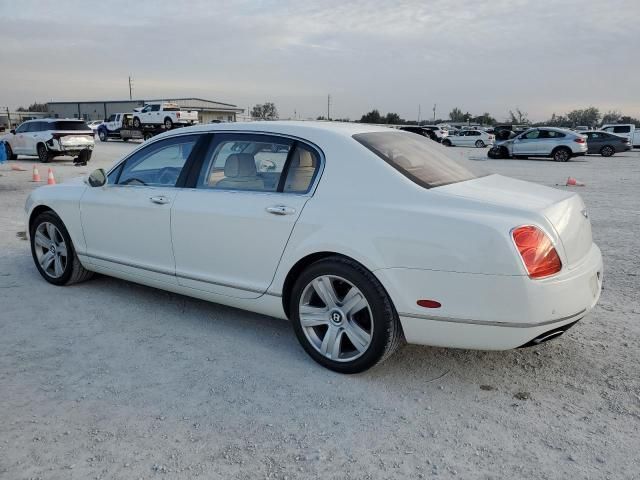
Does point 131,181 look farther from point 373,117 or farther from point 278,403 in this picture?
point 373,117

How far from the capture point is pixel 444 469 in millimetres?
2539

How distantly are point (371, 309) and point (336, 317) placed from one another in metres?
0.29

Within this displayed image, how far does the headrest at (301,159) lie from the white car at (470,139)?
33924 mm

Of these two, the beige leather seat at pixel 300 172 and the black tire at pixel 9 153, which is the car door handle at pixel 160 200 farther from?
the black tire at pixel 9 153

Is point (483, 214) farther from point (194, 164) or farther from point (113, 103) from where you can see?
point (113, 103)

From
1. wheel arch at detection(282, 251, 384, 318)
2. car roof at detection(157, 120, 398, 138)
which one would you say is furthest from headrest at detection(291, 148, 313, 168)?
wheel arch at detection(282, 251, 384, 318)

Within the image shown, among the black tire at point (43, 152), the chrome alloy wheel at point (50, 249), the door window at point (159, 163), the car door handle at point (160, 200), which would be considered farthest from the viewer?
the black tire at point (43, 152)

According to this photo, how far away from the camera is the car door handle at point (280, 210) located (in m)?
3.53

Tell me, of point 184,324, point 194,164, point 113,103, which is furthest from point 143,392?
point 113,103

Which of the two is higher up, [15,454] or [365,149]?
[365,149]

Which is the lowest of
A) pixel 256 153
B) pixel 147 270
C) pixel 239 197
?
pixel 147 270

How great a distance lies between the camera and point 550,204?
322 centimetres

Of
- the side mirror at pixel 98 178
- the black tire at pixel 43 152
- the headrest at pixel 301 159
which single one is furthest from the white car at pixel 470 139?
the headrest at pixel 301 159

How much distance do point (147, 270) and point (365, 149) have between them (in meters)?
2.08
